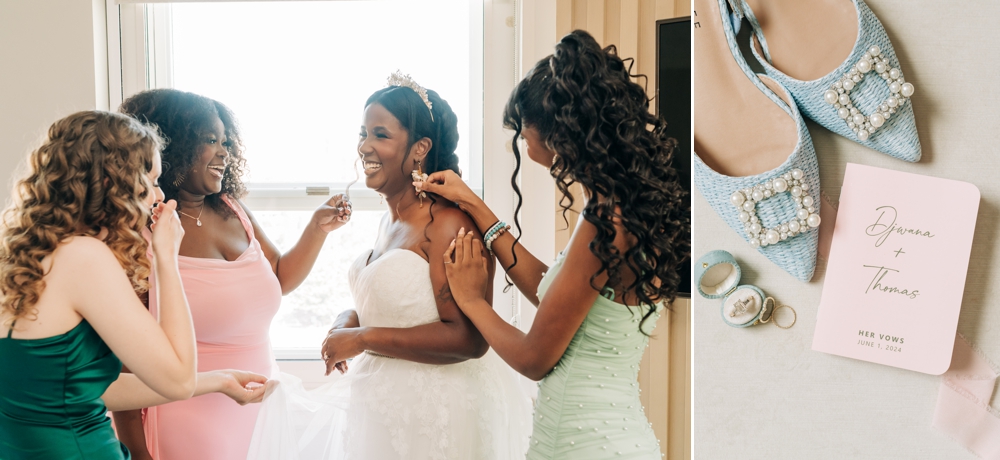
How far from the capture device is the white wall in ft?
5.12

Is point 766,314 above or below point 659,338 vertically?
above

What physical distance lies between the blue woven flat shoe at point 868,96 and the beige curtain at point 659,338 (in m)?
0.73

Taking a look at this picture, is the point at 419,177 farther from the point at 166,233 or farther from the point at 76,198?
the point at 76,198

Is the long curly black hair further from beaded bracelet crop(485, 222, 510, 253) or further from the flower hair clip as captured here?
the flower hair clip

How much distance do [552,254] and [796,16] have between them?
101 cm

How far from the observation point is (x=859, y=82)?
1.85 ft

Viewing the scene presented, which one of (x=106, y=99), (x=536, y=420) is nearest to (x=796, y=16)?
(x=536, y=420)

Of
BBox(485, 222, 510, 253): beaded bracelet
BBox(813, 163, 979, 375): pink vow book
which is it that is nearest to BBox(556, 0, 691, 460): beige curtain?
BBox(485, 222, 510, 253): beaded bracelet

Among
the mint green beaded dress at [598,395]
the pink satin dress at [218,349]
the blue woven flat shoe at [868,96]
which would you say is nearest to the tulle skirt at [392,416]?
the pink satin dress at [218,349]

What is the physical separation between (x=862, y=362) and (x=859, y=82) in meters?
0.28

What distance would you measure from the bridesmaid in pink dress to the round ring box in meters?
1.07

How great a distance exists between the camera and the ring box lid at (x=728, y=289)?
0.62 m

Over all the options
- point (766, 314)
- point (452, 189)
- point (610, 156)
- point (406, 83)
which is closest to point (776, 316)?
point (766, 314)

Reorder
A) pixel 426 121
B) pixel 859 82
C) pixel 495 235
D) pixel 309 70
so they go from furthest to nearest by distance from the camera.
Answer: pixel 309 70
pixel 426 121
pixel 495 235
pixel 859 82
